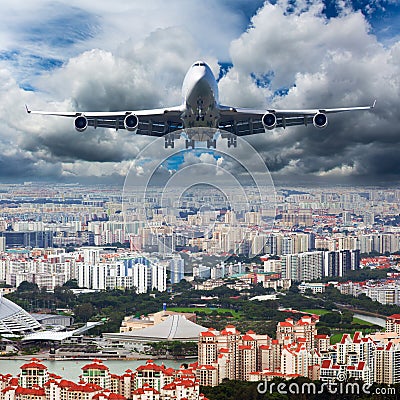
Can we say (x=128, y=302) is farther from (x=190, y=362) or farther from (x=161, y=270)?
(x=190, y=362)

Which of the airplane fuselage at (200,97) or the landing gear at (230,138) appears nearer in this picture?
the airplane fuselage at (200,97)

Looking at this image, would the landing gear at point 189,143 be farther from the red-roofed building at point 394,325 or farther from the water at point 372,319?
the water at point 372,319

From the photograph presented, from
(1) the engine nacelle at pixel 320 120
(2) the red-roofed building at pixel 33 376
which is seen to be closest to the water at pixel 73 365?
(2) the red-roofed building at pixel 33 376

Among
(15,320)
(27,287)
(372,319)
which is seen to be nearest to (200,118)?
(372,319)

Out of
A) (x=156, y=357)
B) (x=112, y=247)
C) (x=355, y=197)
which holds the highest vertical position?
(x=355, y=197)

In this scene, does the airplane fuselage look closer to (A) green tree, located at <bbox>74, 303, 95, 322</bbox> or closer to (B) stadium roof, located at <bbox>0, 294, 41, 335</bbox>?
(B) stadium roof, located at <bbox>0, 294, 41, 335</bbox>

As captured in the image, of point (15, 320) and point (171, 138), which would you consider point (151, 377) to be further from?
point (15, 320)

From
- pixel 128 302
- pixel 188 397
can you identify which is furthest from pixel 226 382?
pixel 128 302
